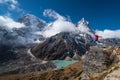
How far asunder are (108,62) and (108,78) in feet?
94.4

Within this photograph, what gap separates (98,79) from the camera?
80562 millimetres

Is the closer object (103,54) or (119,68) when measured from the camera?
(119,68)

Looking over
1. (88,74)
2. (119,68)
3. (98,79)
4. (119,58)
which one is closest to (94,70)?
(88,74)

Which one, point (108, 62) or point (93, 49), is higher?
point (93, 49)

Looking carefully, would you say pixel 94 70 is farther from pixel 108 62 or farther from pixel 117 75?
pixel 117 75

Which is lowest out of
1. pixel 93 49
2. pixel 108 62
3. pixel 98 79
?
pixel 98 79

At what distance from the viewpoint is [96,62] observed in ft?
328

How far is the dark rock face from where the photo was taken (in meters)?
95.5

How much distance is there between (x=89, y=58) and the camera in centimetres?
10850

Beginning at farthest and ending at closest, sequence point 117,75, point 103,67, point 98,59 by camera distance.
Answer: point 98,59 → point 103,67 → point 117,75

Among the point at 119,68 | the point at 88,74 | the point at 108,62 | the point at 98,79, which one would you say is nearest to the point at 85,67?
the point at 88,74

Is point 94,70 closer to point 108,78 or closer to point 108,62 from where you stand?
point 108,62

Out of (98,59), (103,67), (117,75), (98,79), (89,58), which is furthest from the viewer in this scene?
(89,58)

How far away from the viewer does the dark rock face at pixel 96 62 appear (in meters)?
95.5
